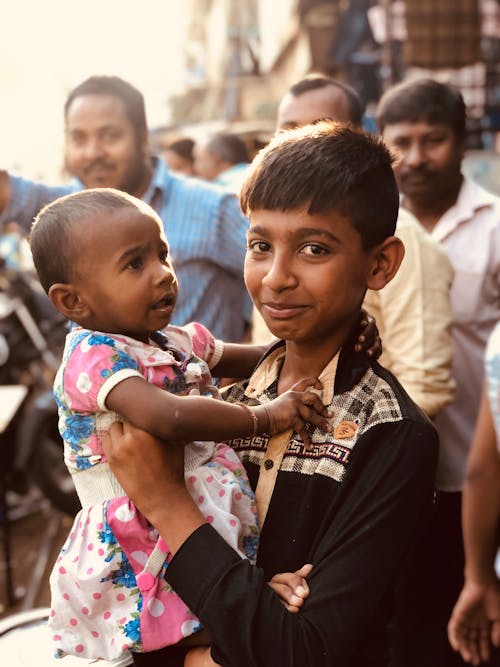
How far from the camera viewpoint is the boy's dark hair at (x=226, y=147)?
8.34 m

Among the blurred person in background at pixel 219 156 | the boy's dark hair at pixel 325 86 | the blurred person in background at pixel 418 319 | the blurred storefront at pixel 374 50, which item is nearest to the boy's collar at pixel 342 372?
the blurred person in background at pixel 418 319

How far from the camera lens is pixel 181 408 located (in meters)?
1.55

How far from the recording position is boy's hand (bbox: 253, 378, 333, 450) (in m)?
1.58

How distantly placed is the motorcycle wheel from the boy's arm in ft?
13.8

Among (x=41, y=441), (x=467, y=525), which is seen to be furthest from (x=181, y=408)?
(x=41, y=441)

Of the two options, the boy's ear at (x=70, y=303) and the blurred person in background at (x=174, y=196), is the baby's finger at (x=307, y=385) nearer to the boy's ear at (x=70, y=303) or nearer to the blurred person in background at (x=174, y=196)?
the boy's ear at (x=70, y=303)

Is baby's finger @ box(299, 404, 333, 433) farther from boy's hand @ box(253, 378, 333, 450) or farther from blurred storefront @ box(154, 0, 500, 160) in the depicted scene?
blurred storefront @ box(154, 0, 500, 160)

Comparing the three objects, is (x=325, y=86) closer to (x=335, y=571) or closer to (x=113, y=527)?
(x=113, y=527)

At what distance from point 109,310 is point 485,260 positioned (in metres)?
1.98

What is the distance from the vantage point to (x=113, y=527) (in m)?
1.60

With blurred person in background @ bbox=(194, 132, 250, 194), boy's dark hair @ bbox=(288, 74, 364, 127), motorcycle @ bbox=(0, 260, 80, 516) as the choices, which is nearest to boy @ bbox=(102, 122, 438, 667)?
boy's dark hair @ bbox=(288, 74, 364, 127)

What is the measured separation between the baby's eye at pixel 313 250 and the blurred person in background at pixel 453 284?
1.40 m

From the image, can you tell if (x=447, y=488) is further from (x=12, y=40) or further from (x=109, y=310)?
(x=12, y=40)

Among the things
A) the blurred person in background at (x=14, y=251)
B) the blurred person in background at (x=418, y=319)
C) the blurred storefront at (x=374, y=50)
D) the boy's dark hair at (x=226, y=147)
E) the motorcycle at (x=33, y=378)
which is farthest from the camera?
the blurred person in background at (x=14, y=251)
